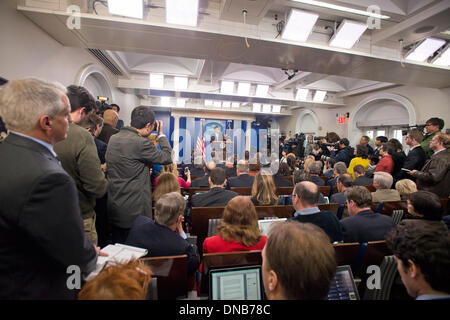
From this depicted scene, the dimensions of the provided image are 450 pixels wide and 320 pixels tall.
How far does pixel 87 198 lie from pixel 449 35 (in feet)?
18.8

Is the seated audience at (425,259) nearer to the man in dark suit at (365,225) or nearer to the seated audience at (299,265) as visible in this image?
the seated audience at (299,265)

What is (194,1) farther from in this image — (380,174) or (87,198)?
(380,174)

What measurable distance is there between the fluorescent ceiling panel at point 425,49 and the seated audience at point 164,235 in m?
4.52

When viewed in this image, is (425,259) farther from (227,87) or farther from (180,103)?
(180,103)

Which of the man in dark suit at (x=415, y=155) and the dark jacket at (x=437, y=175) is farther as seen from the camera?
the man in dark suit at (x=415, y=155)

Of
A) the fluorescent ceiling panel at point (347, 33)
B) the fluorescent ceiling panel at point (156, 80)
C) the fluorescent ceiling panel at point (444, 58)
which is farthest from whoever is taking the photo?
the fluorescent ceiling panel at point (156, 80)

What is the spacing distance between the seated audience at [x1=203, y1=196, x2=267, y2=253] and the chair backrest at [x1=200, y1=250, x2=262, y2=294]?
187 millimetres

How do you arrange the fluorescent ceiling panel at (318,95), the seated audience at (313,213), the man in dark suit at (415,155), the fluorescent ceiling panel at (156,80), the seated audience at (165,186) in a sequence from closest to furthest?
the seated audience at (313,213) < the seated audience at (165,186) < the man in dark suit at (415,155) < the fluorescent ceiling panel at (156,80) < the fluorescent ceiling panel at (318,95)

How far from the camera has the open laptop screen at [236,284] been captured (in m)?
1.02

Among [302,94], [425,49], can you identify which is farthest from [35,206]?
[302,94]

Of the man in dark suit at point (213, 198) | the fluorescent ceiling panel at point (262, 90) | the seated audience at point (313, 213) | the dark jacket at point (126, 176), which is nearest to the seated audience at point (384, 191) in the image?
the seated audience at point (313, 213)

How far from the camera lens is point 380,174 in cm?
260

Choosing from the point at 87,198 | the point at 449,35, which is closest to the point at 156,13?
the point at 87,198

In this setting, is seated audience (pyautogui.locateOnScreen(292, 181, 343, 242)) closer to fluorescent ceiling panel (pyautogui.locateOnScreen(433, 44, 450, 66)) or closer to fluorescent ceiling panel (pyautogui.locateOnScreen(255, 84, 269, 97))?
fluorescent ceiling panel (pyautogui.locateOnScreen(433, 44, 450, 66))
